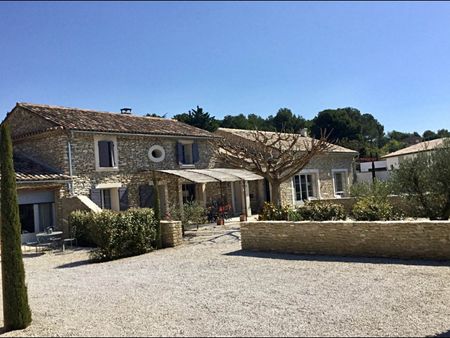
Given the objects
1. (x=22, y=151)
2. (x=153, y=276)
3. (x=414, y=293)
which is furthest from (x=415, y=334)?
(x=22, y=151)

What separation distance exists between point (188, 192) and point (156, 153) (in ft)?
11.8

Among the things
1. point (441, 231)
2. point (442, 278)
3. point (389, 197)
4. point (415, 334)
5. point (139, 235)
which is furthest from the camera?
point (389, 197)

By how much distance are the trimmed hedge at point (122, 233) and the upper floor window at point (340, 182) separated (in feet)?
80.1

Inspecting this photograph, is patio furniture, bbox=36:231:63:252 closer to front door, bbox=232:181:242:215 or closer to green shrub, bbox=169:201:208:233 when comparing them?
green shrub, bbox=169:201:208:233

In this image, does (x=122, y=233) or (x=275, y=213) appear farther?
(x=275, y=213)

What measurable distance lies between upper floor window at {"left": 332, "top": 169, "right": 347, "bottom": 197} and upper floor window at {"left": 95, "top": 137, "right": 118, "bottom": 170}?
2154 centimetres

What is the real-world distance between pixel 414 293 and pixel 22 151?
78.8ft

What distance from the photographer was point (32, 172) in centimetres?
2192

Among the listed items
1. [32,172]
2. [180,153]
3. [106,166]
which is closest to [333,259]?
[106,166]

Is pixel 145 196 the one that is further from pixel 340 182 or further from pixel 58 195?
pixel 340 182

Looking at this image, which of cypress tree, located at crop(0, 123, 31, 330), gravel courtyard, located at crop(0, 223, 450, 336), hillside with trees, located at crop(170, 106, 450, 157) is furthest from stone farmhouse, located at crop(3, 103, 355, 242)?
hillside with trees, located at crop(170, 106, 450, 157)

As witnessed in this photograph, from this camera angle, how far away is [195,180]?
24.0m

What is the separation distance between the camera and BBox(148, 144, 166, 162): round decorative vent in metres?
26.9

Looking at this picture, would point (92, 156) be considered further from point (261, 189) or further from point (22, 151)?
point (261, 189)
